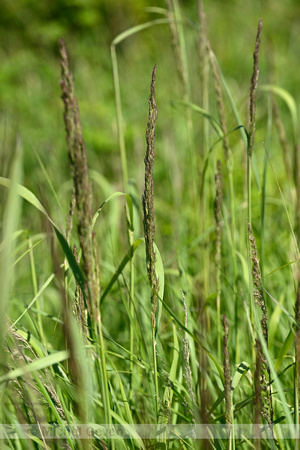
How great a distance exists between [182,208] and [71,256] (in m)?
1.33

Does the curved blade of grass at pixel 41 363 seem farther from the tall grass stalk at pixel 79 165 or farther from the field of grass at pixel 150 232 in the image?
the tall grass stalk at pixel 79 165

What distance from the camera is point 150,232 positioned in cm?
54

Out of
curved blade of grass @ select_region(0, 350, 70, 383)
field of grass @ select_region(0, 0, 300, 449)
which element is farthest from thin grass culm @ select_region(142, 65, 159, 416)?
curved blade of grass @ select_region(0, 350, 70, 383)

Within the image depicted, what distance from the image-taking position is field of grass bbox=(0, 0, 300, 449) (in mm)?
547

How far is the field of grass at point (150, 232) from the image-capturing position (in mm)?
547

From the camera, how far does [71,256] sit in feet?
1.82

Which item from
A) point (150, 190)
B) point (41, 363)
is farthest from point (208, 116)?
point (41, 363)

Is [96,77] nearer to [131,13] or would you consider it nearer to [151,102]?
[131,13]

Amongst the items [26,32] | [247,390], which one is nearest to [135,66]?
[26,32]

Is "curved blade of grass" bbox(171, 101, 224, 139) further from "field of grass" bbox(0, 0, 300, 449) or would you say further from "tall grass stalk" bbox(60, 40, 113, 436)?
"tall grass stalk" bbox(60, 40, 113, 436)

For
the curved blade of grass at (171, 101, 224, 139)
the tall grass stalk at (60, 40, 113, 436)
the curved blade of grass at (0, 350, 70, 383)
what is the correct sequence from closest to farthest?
the tall grass stalk at (60, 40, 113, 436) < the curved blade of grass at (0, 350, 70, 383) < the curved blade of grass at (171, 101, 224, 139)

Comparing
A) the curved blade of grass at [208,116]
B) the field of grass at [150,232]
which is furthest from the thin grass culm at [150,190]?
the curved blade of grass at [208,116]

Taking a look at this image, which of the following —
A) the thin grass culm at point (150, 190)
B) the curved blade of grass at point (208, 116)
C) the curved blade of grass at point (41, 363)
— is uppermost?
the curved blade of grass at point (208, 116)

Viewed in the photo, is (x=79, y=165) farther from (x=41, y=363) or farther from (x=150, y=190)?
(x=41, y=363)
